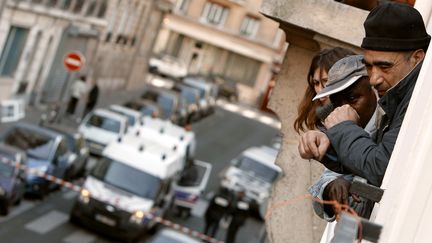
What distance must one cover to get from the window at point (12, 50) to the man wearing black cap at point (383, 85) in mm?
27183

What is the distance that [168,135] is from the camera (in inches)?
1075

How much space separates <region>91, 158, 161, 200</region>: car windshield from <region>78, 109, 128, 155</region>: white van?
23.1ft

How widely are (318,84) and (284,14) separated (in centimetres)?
130

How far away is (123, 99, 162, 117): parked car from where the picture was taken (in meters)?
33.5

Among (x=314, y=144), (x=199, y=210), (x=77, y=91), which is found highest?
(x=314, y=144)

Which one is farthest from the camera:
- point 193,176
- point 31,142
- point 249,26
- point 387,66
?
point 249,26

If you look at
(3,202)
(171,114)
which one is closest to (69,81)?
(171,114)

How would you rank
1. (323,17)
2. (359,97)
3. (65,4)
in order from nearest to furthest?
(359,97) → (323,17) → (65,4)

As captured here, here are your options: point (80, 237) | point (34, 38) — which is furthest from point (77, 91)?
point (80, 237)

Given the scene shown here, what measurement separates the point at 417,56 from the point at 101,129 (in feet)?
82.5

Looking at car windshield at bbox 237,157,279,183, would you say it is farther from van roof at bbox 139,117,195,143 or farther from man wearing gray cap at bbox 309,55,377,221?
man wearing gray cap at bbox 309,55,377,221

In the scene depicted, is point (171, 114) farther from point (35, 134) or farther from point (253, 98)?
point (253, 98)

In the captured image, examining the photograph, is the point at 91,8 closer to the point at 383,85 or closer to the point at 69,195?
the point at 69,195

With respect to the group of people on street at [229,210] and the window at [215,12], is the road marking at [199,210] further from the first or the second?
the window at [215,12]
